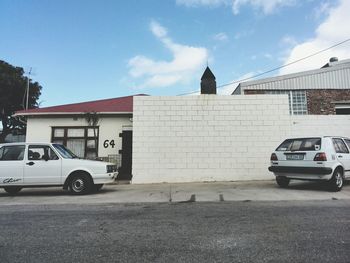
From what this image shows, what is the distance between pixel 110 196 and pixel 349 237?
6.53 m

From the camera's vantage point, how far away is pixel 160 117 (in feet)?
42.4

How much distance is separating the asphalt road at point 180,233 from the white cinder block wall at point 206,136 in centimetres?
519

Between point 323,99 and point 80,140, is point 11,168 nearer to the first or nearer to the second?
point 80,140

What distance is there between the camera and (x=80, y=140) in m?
15.4

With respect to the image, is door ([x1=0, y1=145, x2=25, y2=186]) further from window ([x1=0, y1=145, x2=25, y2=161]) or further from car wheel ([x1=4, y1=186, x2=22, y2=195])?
car wheel ([x1=4, y1=186, x2=22, y2=195])

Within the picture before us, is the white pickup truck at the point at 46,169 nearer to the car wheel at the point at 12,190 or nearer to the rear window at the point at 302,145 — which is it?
the car wheel at the point at 12,190

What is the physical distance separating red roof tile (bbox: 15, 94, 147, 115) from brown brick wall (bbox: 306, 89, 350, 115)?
1085 centimetres

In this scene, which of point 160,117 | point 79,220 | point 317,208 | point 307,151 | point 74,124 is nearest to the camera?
point 79,220

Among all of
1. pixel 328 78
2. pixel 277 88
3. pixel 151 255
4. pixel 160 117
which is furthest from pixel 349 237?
pixel 328 78

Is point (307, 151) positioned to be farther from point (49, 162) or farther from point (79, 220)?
point (49, 162)

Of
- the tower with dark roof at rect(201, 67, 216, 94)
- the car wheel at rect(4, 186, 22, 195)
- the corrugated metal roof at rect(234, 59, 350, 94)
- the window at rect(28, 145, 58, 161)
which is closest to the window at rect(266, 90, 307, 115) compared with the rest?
the corrugated metal roof at rect(234, 59, 350, 94)

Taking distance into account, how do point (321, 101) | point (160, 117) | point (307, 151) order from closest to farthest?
1. point (307, 151)
2. point (160, 117)
3. point (321, 101)

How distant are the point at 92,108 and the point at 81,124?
1.03 meters

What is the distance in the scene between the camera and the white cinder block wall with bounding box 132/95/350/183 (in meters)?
12.6
